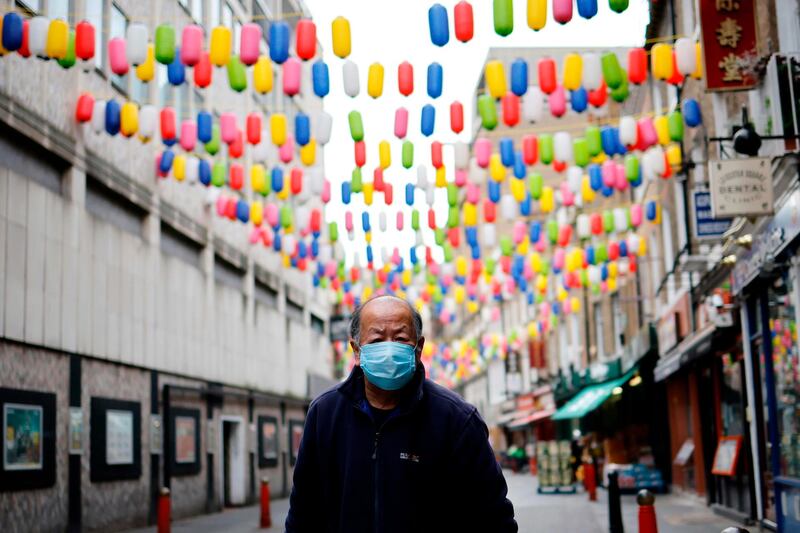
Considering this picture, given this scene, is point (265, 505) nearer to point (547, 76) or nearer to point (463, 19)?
point (547, 76)

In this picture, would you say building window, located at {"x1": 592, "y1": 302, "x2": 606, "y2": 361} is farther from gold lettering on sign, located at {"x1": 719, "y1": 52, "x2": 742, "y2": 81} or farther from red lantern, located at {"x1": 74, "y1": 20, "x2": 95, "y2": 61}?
red lantern, located at {"x1": 74, "y1": 20, "x2": 95, "y2": 61}

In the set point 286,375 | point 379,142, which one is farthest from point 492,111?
point 286,375

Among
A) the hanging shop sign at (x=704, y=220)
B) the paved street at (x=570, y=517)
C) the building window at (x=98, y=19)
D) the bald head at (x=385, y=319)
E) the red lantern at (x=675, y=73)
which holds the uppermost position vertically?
the building window at (x=98, y=19)

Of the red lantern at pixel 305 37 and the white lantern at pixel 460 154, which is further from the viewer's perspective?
the white lantern at pixel 460 154

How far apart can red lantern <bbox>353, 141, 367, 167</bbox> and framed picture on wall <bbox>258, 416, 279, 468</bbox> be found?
1437 centimetres

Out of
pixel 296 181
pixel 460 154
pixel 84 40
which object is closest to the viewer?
pixel 84 40

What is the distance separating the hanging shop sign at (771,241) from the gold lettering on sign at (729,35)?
6.13ft

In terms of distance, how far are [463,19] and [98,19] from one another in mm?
8609

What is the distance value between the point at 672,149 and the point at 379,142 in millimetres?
4894

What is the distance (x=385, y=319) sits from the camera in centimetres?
378

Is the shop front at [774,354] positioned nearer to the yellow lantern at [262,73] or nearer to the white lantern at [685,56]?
the white lantern at [685,56]

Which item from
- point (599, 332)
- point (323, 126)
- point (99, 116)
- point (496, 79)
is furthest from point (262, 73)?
point (599, 332)

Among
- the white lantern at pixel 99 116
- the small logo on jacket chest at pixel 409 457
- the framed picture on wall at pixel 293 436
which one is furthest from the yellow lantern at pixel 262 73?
the framed picture on wall at pixel 293 436

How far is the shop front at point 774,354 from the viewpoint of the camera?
42.9ft
